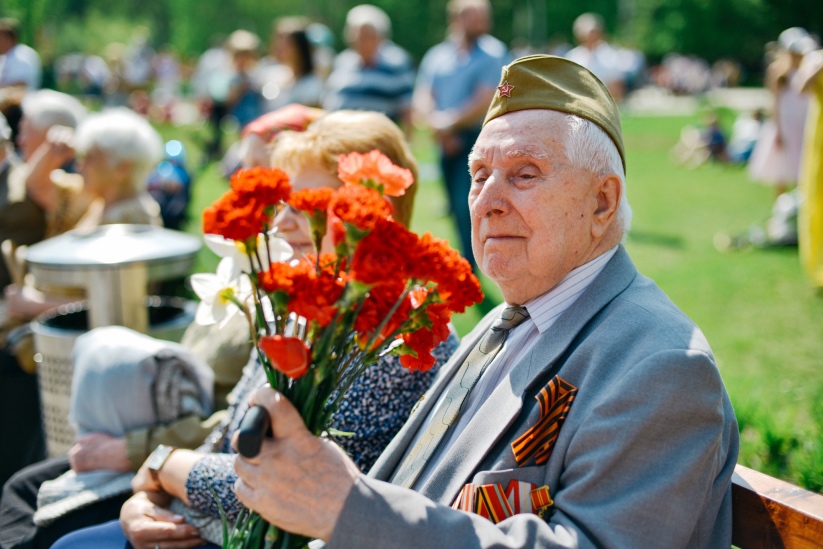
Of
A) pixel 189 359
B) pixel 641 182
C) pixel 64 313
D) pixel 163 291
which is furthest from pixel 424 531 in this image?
pixel 641 182

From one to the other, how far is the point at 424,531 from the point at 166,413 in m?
1.57

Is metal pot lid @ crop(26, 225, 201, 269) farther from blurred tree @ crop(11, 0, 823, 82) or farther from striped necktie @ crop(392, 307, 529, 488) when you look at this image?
blurred tree @ crop(11, 0, 823, 82)

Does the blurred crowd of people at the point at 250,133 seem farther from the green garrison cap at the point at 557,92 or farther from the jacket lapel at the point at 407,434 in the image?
the jacket lapel at the point at 407,434

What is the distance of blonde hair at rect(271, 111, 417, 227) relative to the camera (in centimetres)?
250

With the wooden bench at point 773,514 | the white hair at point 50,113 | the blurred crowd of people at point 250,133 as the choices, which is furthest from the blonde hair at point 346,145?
the white hair at point 50,113

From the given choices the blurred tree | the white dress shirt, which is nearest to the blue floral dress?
the white dress shirt

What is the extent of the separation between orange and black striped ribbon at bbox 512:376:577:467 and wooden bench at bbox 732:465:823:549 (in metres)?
0.50

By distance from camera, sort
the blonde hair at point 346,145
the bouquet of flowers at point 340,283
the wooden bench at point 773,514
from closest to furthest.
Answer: the bouquet of flowers at point 340,283, the wooden bench at point 773,514, the blonde hair at point 346,145

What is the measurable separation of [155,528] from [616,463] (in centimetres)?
139

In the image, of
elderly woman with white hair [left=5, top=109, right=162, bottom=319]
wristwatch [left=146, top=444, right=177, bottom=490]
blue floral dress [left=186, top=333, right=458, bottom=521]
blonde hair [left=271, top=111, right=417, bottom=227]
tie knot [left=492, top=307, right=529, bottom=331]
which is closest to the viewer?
tie knot [left=492, top=307, right=529, bottom=331]

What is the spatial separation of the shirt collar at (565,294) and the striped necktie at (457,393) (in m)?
0.08

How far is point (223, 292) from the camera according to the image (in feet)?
5.69

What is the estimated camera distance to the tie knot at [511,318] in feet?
6.45

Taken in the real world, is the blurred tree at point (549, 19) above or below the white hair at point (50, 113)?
above
